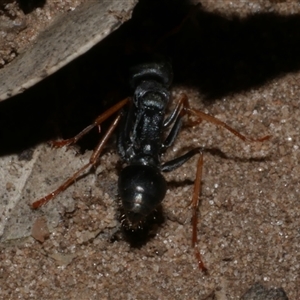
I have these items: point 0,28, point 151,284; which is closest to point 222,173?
point 151,284

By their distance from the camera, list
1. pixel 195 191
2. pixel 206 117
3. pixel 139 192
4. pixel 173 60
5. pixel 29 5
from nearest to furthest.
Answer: pixel 139 192
pixel 29 5
pixel 195 191
pixel 206 117
pixel 173 60

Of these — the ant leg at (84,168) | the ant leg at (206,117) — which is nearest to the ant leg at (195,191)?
the ant leg at (206,117)

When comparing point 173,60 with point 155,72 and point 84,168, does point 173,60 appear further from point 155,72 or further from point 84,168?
point 84,168

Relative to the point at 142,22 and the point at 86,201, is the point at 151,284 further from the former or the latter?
the point at 142,22

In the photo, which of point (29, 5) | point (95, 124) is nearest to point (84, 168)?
point (95, 124)

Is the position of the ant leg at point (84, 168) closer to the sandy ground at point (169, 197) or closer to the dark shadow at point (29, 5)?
the sandy ground at point (169, 197)

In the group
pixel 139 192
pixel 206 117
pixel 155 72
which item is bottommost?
pixel 206 117
